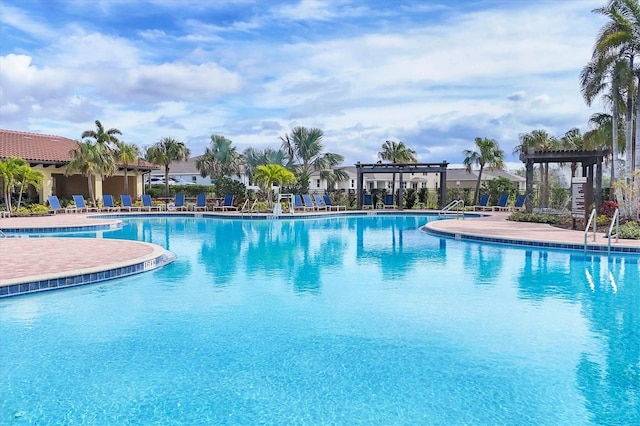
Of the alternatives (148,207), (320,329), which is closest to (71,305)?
(320,329)

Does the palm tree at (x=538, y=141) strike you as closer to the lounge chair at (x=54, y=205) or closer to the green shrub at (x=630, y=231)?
the green shrub at (x=630, y=231)

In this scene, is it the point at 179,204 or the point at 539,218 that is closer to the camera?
the point at 539,218

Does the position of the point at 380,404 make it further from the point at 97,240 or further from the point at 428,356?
the point at 97,240

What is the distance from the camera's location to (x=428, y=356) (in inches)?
206

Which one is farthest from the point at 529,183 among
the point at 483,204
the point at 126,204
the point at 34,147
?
the point at 34,147

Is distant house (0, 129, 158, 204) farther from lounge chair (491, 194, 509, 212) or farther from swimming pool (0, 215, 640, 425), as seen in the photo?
lounge chair (491, 194, 509, 212)

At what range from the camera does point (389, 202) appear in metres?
29.1

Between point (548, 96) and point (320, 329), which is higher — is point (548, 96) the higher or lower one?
the higher one

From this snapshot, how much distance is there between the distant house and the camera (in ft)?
87.4

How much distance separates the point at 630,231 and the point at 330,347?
38.1ft

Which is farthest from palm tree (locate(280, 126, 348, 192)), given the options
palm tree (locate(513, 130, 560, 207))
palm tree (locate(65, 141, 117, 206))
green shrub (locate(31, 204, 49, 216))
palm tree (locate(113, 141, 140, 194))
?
green shrub (locate(31, 204, 49, 216))

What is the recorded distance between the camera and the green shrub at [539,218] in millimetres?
18750

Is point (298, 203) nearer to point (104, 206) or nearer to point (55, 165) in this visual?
point (104, 206)

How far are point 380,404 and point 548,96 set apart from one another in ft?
57.1
